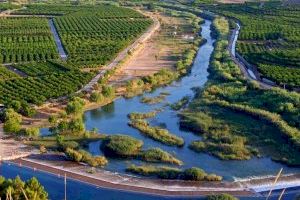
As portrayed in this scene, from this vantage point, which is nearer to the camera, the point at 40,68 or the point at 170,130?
the point at 170,130

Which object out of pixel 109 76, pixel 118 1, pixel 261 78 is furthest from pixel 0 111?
pixel 118 1

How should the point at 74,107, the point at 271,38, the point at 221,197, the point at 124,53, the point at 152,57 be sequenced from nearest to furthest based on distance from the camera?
the point at 221,197 → the point at 74,107 → the point at 152,57 → the point at 124,53 → the point at 271,38

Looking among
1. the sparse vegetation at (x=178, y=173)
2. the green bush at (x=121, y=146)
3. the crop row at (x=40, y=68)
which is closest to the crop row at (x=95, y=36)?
the crop row at (x=40, y=68)

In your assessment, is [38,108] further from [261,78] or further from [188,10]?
[188,10]

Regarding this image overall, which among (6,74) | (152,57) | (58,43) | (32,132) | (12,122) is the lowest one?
(32,132)

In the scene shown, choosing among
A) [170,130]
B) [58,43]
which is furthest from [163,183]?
[58,43]

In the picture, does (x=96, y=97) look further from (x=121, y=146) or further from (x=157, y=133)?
(x=121, y=146)
